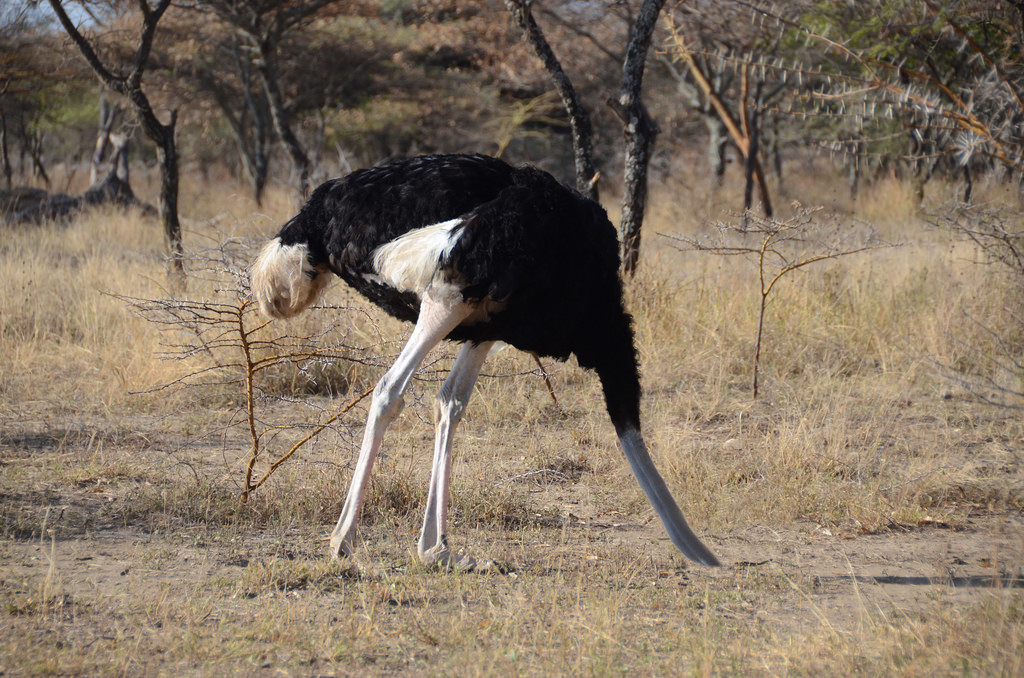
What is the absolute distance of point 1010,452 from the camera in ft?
15.8

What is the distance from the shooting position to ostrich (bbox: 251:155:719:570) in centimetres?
304

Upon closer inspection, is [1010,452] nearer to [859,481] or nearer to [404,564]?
[859,481]

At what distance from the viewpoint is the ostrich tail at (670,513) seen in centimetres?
307

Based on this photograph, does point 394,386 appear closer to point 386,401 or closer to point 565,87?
point 386,401

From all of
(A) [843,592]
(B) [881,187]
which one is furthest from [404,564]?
(B) [881,187]

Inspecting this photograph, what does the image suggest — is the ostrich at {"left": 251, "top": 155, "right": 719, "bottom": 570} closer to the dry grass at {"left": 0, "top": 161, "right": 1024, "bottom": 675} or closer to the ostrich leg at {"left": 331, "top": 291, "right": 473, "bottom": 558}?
the ostrich leg at {"left": 331, "top": 291, "right": 473, "bottom": 558}

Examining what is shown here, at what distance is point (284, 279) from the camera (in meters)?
3.40

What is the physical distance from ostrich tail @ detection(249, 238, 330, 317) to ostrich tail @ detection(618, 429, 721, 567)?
4.05 ft

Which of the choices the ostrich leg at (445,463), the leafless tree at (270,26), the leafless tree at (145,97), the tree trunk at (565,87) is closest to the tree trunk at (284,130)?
the leafless tree at (270,26)

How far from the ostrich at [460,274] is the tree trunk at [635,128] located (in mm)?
3309

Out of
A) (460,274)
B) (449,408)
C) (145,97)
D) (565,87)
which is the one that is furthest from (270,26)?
(460,274)

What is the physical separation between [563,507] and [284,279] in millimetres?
1560

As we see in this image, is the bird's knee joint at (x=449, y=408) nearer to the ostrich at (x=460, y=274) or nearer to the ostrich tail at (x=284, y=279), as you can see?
the ostrich at (x=460, y=274)

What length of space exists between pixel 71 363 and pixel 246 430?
156 centimetres
